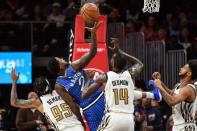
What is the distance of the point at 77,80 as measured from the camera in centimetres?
991

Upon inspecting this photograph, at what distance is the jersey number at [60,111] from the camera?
9211 millimetres

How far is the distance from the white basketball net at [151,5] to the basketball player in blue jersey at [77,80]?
2659 mm

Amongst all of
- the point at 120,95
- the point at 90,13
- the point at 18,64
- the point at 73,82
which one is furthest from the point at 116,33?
the point at 120,95

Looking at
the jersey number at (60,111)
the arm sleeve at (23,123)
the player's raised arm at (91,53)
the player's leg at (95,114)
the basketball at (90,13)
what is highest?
the basketball at (90,13)

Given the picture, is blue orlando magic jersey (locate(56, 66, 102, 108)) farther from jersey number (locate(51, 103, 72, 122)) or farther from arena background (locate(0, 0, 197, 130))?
arena background (locate(0, 0, 197, 130))

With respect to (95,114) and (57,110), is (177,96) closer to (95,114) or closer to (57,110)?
(57,110)

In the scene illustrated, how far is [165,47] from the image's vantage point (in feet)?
53.7

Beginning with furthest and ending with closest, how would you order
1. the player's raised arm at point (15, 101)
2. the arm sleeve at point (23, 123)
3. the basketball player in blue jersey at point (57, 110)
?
the arm sleeve at point (23, 123) → the player's raised arm at point (15, 101) → the basketball player in blue jersey at point (57, 110)

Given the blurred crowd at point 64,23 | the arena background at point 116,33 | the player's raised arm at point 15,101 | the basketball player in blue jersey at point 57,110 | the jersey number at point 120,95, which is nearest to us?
the basketball player in blue jersey at point 57,110

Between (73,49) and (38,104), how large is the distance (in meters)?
2.59

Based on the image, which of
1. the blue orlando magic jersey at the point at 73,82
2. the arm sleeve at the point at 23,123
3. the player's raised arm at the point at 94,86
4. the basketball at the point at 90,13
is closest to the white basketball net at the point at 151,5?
the basketball at the point at 90,13

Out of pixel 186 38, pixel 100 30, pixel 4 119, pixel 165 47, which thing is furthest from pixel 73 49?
pixel 186 38

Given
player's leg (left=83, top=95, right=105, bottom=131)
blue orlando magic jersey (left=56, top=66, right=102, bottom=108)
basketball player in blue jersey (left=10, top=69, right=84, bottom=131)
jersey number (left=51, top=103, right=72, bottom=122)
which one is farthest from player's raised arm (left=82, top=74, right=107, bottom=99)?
player's leg (left=83, top=95, right=105, bottom=131)

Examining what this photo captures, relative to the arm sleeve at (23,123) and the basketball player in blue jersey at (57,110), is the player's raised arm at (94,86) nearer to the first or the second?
the basketball player in blue jersey at (57,110)
